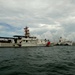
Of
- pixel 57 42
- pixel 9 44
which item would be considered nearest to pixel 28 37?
pixel 9 44

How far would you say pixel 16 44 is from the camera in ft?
291

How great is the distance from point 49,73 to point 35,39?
82.1 metres

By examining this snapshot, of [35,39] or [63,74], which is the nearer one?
[63,74]

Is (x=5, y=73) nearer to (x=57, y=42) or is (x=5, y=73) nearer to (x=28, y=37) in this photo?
(x=28, y=37)

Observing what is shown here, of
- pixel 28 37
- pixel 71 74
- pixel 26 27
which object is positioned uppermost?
pixel 26 27

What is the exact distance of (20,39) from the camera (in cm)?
9056

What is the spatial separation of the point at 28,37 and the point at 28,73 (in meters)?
82.2

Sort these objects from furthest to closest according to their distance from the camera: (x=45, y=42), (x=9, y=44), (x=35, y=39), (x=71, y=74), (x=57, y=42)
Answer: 1. (x=57, y=42)
2. (x=45, y=42)
3. (x=35, y=39)
4. (x=9, y=44)
5. (x=71, y=74)

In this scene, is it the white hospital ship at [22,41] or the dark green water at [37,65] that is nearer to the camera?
the dark green water at [37,65]

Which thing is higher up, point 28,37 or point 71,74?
point 28,37

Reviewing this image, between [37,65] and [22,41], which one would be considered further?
[22,41]

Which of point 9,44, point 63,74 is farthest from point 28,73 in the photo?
point 9,44

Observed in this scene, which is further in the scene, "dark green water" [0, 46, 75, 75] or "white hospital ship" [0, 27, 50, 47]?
"white hospital ship" [0, 27, 50, 47]

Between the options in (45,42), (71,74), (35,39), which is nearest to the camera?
(71,74)
